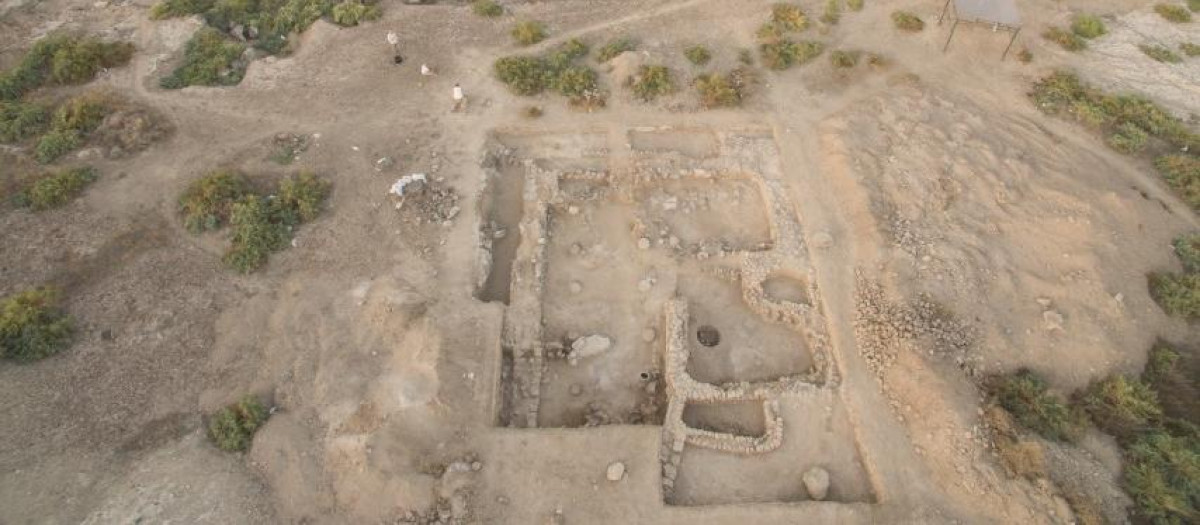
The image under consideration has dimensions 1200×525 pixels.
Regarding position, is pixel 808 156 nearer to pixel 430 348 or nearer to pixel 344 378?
pixel 430 348

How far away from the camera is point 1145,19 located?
3070cm

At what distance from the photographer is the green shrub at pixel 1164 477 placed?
15.5 meters

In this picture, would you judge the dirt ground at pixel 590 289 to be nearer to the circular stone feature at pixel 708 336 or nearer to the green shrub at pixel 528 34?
the circular stone feature at pixel 708 336

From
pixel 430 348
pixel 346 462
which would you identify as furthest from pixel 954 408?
pixel 346 462

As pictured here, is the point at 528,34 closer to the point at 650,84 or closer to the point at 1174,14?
the point at 650,84

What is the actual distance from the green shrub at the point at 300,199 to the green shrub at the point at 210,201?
4.60 ft

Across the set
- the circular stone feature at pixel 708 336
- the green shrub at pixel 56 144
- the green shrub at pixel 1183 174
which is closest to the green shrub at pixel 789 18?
the green shrub at pixel 1183 174

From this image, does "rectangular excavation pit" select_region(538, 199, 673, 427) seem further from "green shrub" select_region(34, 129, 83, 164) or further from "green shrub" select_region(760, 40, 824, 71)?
"green shrub" select_region(34, 129, 83, 164)

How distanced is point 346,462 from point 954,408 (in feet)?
47.7

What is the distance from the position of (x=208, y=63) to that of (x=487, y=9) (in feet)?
36.4

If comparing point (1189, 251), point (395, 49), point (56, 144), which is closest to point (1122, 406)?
point (1189, 251)

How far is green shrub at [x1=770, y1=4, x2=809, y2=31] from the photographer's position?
28.4 m

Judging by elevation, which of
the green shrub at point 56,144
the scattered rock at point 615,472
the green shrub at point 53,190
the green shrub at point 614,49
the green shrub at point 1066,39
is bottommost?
the scattered rock at point 615,472

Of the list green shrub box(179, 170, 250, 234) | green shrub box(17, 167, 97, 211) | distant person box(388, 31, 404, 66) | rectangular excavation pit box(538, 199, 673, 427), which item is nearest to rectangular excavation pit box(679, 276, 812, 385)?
rectangular excavation pit box(538, 199, 673, 427)
